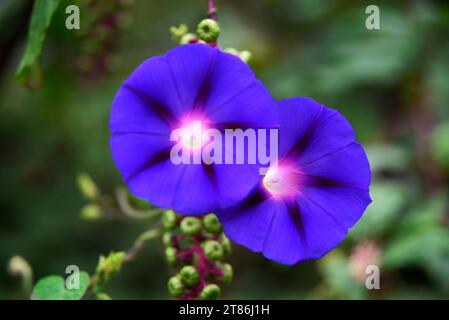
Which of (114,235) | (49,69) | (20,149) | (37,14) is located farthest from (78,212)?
(37,14)

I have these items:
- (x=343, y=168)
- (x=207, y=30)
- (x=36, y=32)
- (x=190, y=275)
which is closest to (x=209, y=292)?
(x=190, y=275)

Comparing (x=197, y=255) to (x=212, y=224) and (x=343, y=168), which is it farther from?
(x=343, y=168)

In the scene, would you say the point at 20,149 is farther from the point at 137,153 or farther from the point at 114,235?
the point at 137,153

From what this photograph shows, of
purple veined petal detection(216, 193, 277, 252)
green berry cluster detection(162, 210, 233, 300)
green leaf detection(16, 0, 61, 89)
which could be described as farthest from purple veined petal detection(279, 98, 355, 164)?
green leaf detection(16, 0, 61, 89)

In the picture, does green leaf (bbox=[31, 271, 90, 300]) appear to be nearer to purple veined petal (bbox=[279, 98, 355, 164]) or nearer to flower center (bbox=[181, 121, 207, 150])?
flower center (bbox=[181, 121, 207, 150])

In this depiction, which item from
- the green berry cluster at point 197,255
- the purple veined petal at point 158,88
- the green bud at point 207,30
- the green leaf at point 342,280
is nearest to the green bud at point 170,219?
the green berry cluster at point 197,255
